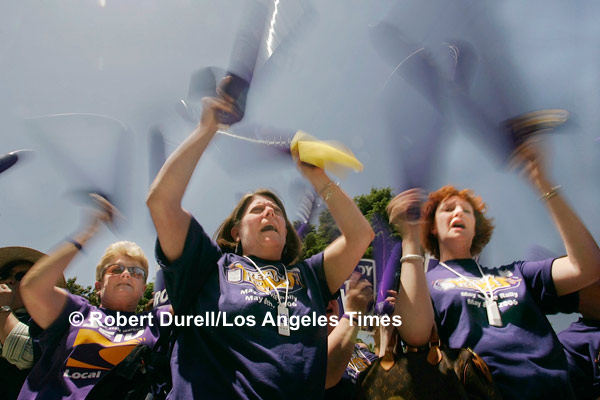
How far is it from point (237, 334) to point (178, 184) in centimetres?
74

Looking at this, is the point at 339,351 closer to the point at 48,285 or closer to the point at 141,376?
the point at 141,376

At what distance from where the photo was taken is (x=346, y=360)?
6.57 ft

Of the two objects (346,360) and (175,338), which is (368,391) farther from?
(175,338)

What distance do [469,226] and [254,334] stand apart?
1620 millimetres

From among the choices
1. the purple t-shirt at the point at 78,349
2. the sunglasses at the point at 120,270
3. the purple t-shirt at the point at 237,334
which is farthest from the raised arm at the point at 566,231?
the sunglasses at the point at 120,270

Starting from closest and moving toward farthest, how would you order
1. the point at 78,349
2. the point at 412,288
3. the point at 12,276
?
the point at 412,288
the point at 78,349
the point at 12,276

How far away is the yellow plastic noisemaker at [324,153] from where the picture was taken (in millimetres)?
1850

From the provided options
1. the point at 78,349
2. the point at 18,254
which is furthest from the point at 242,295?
the point at 18,254

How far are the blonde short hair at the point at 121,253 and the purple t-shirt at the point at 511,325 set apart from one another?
2298 millimetres

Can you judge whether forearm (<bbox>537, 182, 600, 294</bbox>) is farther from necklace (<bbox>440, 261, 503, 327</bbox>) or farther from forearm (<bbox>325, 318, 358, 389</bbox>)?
forearm (<bbox>325, 318, 358, 389</bbox>)

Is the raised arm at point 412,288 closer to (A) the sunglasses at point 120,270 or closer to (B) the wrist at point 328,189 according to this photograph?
(B) the wrist at point 328,189

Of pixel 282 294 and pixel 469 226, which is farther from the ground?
pixel 469 226

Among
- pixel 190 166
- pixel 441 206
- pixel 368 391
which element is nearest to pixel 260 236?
pixel 190 166

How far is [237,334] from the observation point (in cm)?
156
